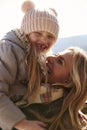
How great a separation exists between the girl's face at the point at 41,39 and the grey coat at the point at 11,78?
125 mm

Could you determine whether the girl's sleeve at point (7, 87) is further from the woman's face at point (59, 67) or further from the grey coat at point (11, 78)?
the woman's face at point (59, 67)

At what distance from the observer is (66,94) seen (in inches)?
130

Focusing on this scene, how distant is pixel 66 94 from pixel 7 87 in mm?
671

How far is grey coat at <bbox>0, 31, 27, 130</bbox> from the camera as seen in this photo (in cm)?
283

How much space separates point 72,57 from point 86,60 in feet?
0.47

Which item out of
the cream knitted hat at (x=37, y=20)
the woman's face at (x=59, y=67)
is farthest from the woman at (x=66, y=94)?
the cream knitted hat at (x=37, y=20)

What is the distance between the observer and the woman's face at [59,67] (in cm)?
327

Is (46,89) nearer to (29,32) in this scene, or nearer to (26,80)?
(26,80)

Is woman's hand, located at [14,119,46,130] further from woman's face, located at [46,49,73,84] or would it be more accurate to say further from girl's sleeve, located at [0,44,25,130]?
woman's face, located at [46,49,73,84]

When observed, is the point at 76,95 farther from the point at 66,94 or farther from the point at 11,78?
the point at 11,78

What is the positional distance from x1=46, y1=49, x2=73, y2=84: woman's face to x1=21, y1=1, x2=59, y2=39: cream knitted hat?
11.6 inches

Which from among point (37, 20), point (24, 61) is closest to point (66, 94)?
point (24, 61)

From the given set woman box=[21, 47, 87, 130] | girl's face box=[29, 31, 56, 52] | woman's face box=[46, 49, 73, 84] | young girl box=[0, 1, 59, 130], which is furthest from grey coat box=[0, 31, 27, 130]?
woman's face box=[46, 49, 73, 84]

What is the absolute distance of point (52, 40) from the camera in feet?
10.1
